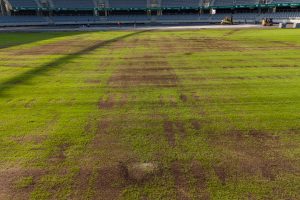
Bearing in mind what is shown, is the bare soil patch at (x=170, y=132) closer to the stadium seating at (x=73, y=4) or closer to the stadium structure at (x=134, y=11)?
the stadium structure at (x=134, y=11)

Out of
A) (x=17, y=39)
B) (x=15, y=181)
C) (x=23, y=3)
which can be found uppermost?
(x=23, y=3)

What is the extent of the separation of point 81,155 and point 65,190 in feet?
4.04

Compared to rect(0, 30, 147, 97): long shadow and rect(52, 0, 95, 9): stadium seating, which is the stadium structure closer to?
rect(52, 0, 95, 9): stadium seating

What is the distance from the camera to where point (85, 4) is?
2817 inches

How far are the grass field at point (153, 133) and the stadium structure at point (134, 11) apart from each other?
199ft

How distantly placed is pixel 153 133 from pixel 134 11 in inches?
2840

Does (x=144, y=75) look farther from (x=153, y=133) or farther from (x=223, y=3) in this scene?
(x=223, y=3)

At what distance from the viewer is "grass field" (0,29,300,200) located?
16.6ft

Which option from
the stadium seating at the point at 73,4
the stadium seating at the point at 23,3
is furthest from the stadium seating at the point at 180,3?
the stadium seating at the point at 23,3

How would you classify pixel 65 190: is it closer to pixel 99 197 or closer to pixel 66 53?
pixel 99 197

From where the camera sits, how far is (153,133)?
7145mm

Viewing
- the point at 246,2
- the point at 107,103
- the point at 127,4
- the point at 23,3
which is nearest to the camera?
the point at 107,103

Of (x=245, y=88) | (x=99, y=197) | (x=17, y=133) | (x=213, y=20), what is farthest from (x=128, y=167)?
(x=213, y=20)

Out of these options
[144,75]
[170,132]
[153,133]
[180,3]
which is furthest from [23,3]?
[170,132]
